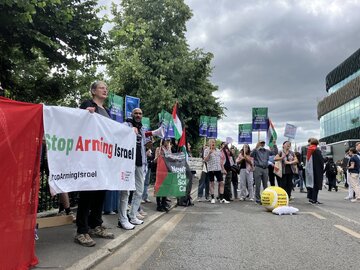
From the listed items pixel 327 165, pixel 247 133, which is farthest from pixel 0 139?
pixel 247 133

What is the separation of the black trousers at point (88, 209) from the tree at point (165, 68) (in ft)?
62.5

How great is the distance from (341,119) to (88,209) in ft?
219

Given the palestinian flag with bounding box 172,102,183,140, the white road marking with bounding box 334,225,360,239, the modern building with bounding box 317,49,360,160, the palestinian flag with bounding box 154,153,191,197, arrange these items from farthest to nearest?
the modern building with bounding box 317,49,360,160 < the palestinian flag with bounding box 172,102,183,140 < the palestinian flag with bounding box 154,153,191,197 < the white road marking with bounding box 334,225,360,239

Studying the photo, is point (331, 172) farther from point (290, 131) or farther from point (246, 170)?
point (246, 170)

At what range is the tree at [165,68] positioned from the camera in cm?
2595

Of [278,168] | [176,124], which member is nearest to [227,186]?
[278,168]

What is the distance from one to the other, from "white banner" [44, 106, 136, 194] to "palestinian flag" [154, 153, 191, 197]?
3.08 metres

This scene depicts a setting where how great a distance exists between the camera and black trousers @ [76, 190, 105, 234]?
18.9 feet

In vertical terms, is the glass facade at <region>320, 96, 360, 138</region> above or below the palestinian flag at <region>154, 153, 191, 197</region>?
above

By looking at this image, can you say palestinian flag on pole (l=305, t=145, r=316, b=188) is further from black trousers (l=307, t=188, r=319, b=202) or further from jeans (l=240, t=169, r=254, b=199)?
jeans (l=240, t=169, r=254, b=199)

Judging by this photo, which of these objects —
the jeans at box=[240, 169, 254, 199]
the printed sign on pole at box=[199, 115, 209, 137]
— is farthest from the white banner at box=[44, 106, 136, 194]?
the printed sign on pole at box=[199, 115, 209, 137]

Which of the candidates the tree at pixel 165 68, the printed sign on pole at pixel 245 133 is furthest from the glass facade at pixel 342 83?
the printed sign on pole at pixel 245 133

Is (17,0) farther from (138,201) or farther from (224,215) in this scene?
(224,215)

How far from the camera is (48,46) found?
8.70 m
